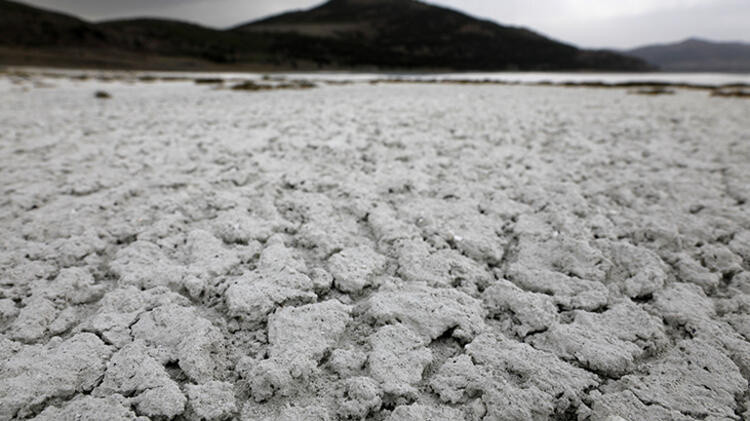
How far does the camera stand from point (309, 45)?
315 ft

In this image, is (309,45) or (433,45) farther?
(433,45)

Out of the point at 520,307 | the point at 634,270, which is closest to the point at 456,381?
the point at 520,307

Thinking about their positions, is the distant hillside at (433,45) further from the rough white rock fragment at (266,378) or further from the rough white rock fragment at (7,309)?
the rough white rock fragment at (266,378)

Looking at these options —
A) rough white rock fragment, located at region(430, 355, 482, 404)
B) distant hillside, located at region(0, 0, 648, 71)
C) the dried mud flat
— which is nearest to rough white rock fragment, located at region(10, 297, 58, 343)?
the dried mud flat

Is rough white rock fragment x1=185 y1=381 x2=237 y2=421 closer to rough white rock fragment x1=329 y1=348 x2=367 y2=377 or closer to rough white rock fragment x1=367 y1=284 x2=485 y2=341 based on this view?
rough white rock fragment x1=329 y1=348 x2=367 y2=377

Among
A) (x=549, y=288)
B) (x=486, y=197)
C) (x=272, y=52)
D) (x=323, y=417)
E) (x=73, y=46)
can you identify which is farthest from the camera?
(x=272, y=52)

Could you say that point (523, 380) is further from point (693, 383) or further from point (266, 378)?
point (266, 378)

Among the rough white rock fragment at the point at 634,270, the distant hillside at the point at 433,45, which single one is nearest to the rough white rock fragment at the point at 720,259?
the rough white rock fragment at the point at 634,270

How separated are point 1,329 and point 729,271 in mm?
3970

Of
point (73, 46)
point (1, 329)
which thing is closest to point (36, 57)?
point (73, 46)

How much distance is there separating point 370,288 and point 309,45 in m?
105

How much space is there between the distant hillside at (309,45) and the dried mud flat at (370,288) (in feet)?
210

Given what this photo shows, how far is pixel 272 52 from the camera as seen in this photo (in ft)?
285

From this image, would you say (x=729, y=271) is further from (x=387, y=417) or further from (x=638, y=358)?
(x=387, y=417)
